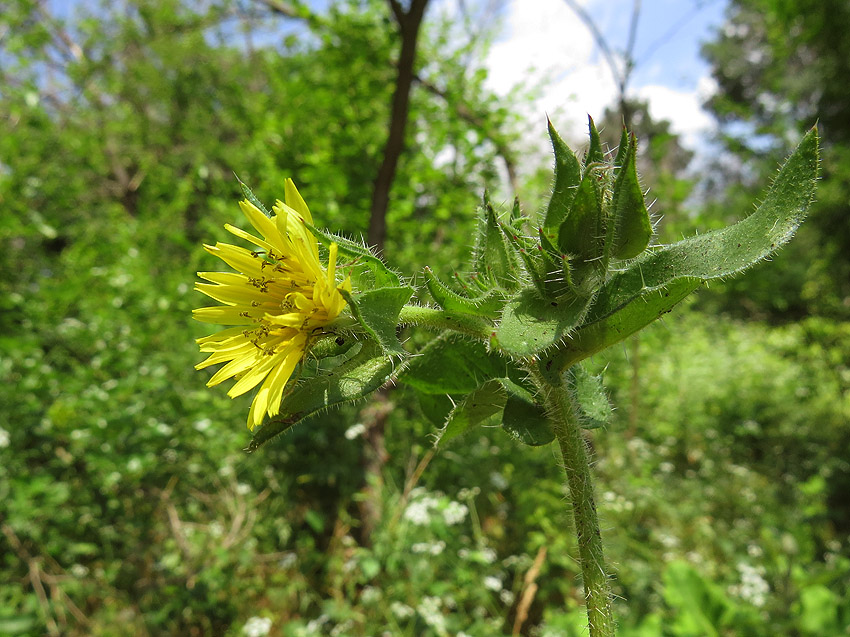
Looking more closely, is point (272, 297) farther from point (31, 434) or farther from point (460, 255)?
point (31, 434)

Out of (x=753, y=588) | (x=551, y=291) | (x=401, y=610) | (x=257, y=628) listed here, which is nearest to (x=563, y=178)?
(x=551, y=291)

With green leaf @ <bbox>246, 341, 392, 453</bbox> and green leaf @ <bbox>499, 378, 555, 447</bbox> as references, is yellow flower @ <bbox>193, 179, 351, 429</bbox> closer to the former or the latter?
green leaf @ <bbox>246, 341, 392, 453</bbox>

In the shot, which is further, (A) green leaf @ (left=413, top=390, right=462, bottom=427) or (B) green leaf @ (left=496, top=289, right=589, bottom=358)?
(A) green leaf @ (left=413, top=390, right=462, bottom=427)

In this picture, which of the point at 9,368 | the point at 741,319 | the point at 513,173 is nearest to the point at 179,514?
the point at 9,368

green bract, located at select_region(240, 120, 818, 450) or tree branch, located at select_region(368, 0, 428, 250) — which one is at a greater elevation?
tree branch, located at select_region(368, 0, 428, 250)

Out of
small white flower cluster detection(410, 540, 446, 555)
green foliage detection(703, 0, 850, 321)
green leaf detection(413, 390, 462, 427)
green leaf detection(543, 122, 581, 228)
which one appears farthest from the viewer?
green foliage detection(703, 0, 850, 321)

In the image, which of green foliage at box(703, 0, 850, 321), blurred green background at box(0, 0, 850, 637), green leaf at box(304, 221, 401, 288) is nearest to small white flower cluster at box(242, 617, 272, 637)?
blurred green background at box(0, 0, 850, 637)

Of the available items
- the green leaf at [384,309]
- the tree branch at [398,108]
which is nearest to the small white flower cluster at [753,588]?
the tree branch at [398,108]
